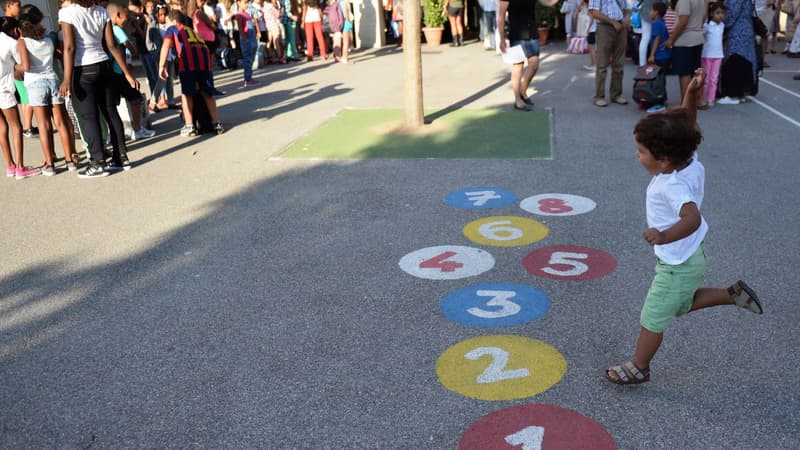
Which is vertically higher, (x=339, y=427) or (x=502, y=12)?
(x=502, y=12)

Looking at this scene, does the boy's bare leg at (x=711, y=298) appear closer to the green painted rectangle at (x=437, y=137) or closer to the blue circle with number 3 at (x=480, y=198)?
the blue circle with number 3 at (x=480, y=198)

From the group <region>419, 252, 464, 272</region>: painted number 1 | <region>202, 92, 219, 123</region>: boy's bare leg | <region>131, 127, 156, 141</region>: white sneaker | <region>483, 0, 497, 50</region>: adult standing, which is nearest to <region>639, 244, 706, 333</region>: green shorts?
<region>419, 252, 464, 272</region>: painted number 1

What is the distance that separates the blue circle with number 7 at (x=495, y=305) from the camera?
3.85 metres

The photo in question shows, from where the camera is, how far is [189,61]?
8609 mm

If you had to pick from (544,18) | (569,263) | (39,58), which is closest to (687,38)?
(569,263)

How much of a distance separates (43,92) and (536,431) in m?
6.74

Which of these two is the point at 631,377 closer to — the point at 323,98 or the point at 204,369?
the point at 204,369

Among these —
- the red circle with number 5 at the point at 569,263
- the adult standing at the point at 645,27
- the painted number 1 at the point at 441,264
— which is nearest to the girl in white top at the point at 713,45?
the adult standing at the point at 645,27

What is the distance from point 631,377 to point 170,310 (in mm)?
2796

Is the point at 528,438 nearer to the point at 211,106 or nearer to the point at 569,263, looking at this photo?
the point at 569,263

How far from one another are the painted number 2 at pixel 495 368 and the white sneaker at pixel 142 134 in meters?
7.30

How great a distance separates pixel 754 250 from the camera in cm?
460

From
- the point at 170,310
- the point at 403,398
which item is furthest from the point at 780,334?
the point at 170,310

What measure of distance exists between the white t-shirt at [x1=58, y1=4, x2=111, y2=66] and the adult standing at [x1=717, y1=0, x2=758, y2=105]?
27.3 ft
